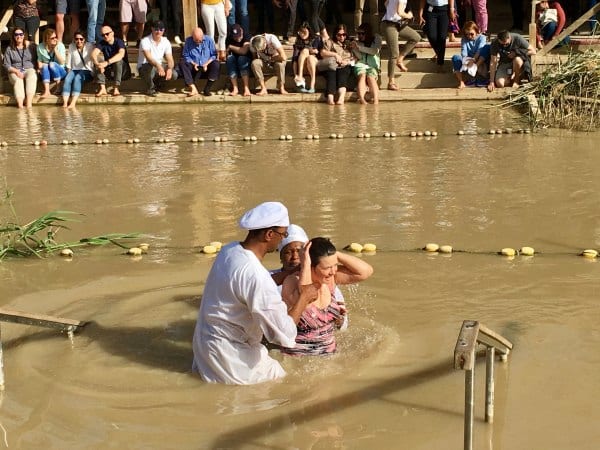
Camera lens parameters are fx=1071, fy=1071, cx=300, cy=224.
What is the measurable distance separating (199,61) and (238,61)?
2.14ft

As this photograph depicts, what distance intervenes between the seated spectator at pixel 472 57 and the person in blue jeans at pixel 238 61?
133 inches

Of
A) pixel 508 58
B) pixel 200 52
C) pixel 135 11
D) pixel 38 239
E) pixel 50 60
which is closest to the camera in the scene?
pixel 38 239

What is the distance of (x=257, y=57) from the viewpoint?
17688mm

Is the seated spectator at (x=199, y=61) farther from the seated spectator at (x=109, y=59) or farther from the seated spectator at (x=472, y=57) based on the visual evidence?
the seated spectator at (x=472, y=57)

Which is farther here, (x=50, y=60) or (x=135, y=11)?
(x=135, y=11)

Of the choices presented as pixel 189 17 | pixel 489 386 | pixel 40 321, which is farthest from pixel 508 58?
pixel 489 386

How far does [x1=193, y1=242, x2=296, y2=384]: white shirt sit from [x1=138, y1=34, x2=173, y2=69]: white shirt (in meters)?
12.3

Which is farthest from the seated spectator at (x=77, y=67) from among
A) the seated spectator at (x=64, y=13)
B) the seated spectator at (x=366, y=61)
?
the seated spectator at (x=366, y=61)

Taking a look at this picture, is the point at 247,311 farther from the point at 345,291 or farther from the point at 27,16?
the point at 27,16

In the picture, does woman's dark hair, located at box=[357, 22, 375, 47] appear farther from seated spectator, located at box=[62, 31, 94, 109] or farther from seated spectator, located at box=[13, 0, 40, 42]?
seated spectator, located at box=[13, 0, 40, 42]

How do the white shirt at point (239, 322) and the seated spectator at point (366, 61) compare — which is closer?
the white shirt at point (239, 322)

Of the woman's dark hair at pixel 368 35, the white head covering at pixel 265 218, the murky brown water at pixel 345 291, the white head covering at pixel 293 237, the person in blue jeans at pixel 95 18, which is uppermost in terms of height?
the person in blue jeans at pixel 95 18

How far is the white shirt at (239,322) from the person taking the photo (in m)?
5.77

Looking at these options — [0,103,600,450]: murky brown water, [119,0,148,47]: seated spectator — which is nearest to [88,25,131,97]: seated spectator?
[119,0,148,47]: seated spectator
